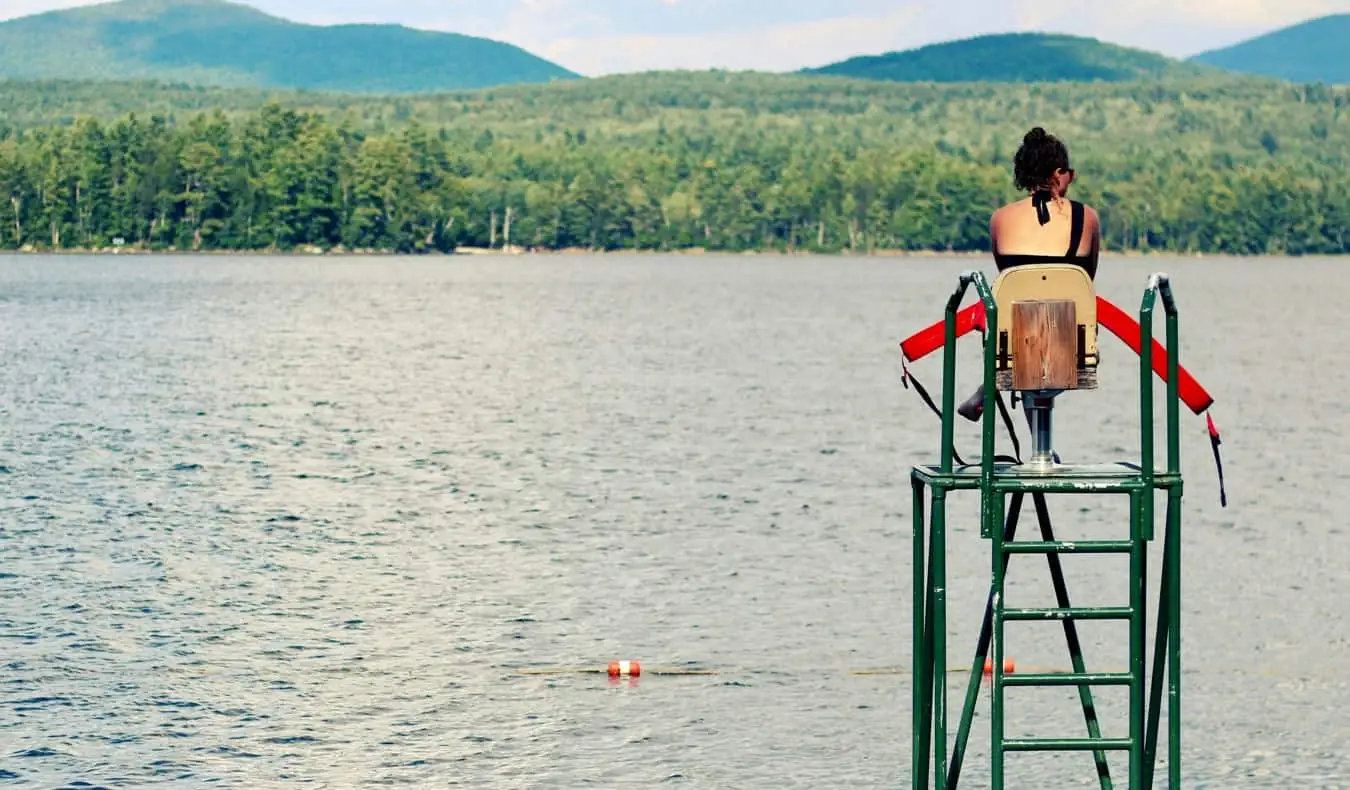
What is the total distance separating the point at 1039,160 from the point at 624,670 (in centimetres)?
1183

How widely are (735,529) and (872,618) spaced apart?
9.59 m

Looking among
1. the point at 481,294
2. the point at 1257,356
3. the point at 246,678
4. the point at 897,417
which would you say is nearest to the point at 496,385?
the point at 897,417

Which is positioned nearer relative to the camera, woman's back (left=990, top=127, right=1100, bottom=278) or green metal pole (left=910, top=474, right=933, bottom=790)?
woman's back (left=990, top=127, right=1100, bottom=278)

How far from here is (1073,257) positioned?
13617mm

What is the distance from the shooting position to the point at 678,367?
90938mm

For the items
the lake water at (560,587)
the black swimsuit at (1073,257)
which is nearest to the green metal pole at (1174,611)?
the black swimsuit at (1073,257)

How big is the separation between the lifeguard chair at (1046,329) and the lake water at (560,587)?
23.5ft

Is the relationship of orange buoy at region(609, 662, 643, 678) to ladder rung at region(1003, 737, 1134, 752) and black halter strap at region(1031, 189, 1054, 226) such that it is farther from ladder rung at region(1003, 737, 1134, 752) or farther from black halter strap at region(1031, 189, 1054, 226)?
black halter strap at region(1031, 189, 1054, 226)

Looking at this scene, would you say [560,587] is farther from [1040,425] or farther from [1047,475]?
[1047,475]

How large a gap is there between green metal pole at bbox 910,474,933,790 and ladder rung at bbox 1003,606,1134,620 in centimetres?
114

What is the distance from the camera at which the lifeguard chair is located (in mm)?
13367

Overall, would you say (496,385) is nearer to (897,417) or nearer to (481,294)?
(897,417)

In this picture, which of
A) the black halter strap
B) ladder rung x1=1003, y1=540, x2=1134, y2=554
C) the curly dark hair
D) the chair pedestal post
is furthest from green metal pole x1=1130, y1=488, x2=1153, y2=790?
the curly dark hair

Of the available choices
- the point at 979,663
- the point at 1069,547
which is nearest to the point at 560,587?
the point at 979,663
